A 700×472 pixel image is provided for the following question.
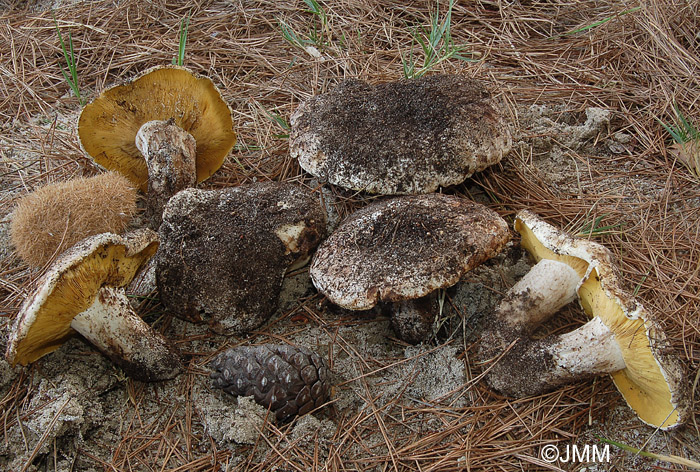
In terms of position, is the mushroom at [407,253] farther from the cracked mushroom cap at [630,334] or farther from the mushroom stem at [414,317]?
the cracked mushroom cap at [630,334]

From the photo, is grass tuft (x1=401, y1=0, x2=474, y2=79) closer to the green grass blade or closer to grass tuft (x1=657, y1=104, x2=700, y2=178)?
the green grass blade

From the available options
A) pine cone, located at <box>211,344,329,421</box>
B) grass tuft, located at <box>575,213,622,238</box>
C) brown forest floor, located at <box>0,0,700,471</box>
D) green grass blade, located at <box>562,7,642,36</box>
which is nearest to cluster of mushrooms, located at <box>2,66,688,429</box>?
pine cone, located at <box>211,344,329,421</box>

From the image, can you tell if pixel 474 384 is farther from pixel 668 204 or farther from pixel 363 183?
pixel 668 204

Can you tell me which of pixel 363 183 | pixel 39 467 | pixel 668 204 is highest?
pixel 363 183

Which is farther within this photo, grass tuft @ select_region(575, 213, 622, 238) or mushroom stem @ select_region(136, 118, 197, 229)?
mushroom stem @ select_region(136, 118, 197, 229)

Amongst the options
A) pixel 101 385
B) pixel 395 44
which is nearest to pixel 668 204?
pixel 395 44
